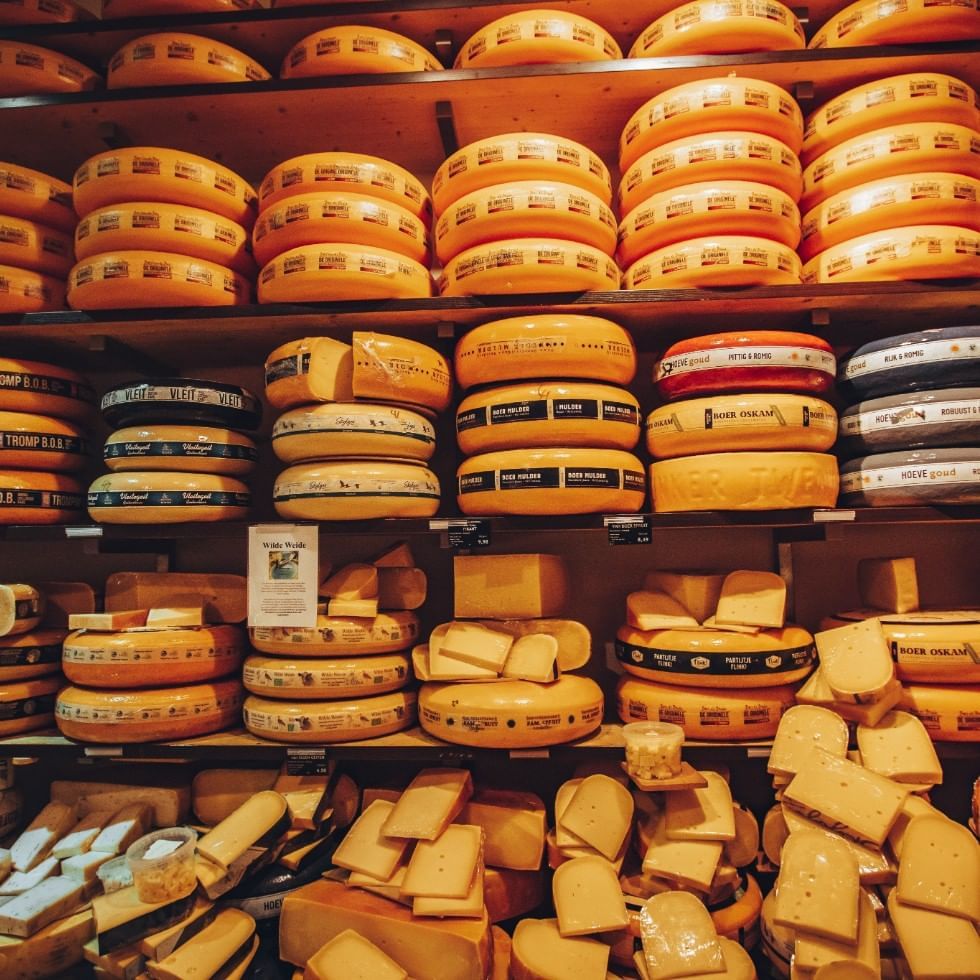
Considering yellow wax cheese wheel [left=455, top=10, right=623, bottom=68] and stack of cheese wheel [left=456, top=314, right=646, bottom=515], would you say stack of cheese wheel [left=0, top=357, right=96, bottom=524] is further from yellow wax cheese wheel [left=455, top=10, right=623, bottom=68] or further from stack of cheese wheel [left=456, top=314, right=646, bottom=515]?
yellow wax cheese wheel [left=455, top=10, right=623, bottom=68]

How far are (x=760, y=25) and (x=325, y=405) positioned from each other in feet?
5.20

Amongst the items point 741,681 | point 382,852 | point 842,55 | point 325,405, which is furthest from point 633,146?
point 382,852

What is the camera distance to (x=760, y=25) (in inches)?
64.7

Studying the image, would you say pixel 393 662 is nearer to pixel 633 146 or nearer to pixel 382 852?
pixel 382 852

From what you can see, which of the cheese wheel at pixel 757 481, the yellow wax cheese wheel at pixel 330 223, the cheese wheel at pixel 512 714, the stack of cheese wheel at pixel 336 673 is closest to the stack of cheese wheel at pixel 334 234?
the yellow wax cheese wheel at pixel 330 223

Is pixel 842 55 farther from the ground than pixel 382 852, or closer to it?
farther from the ground

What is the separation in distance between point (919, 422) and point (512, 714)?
126 cm

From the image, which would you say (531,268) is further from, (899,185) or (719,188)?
(899,185)

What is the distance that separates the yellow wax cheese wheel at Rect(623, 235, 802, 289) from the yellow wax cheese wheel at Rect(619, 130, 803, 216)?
17cm

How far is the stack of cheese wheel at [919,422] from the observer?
147 centimetres

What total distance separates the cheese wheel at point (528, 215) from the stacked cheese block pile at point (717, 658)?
1012mm

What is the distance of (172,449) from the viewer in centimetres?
166

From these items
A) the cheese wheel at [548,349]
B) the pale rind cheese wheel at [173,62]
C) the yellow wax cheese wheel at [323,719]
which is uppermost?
the pale rind cheese wheel at [173,62]

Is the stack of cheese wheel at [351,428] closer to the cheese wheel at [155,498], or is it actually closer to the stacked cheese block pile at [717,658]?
the cheese wheel at [155,498]
